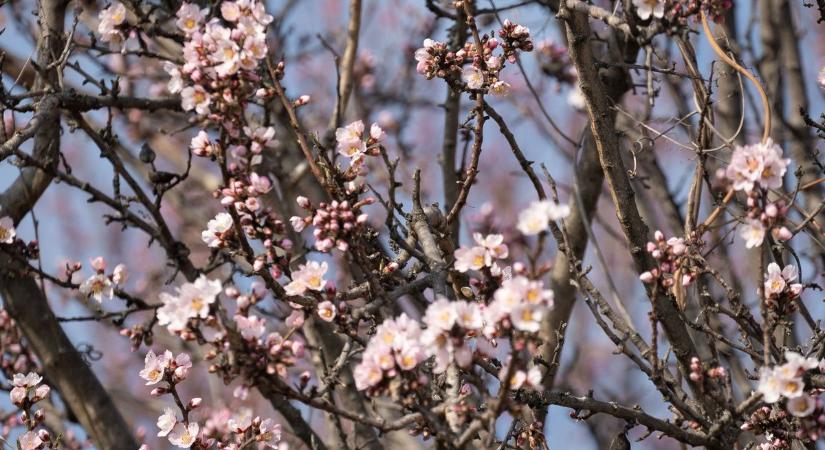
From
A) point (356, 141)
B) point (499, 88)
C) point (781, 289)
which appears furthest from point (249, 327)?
point (781, 289)

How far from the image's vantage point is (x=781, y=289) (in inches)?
83.4

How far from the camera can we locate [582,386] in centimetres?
682

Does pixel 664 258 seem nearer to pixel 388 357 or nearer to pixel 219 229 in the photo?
pixel 388 357

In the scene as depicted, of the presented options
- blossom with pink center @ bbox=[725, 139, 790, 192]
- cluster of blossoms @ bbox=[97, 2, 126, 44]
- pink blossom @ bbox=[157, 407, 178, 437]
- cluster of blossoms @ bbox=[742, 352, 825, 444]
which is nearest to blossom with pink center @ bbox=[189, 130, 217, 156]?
pink blossom @ bbox=[157, 407, 178, 437]

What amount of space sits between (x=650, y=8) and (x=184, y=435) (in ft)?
5.43

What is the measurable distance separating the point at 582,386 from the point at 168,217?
412cm

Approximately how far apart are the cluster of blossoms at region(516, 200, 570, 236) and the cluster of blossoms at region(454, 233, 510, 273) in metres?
0.17

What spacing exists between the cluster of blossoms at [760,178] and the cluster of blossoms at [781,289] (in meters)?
0.32

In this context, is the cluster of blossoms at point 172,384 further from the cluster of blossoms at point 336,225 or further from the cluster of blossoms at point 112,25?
the cluster of blossoms at point 112,25

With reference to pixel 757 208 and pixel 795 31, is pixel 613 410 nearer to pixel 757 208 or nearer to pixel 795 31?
pixel 757 208

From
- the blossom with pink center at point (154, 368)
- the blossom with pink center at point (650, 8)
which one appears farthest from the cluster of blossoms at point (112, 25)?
the blossom with pink center at point (650, 8)

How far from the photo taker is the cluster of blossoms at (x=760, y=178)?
178cm

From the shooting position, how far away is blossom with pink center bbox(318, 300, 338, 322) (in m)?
1.90

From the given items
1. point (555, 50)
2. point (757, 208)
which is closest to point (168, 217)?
point (555, 50)
